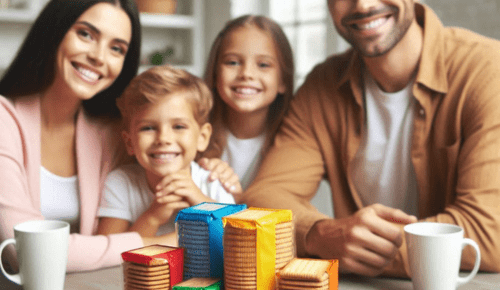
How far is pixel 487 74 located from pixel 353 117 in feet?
1.14

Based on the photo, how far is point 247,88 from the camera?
1.41m

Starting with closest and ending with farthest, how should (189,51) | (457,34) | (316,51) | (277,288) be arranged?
(277,288) → (457,34) → (316,51) → (189,51)

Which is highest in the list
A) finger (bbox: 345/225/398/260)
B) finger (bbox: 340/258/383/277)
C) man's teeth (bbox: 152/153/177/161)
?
man's teeth (bbox: 152/153/177/161)

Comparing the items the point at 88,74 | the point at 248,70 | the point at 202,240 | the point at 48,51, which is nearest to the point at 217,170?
the point at 248,70

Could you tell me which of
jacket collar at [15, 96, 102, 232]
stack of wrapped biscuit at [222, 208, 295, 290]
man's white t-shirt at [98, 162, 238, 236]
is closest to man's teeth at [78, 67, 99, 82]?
jacket collar at [15, 96, 102, 232]

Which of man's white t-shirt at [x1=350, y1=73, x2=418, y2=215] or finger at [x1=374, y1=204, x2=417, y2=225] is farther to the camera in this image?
man's white t-shirt at [x1=350, y1=73, x2=418, y2=215]

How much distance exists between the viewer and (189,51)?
11.3ft

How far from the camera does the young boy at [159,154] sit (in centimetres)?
121

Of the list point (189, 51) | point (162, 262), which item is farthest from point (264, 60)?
point (189, 51)

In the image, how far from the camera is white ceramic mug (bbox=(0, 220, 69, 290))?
2.80 ft

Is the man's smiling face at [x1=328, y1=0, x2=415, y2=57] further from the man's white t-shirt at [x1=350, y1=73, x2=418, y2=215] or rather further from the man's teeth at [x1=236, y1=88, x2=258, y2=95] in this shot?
the man's teeth at [x1=236, y1=88, x2=258, y2=95]

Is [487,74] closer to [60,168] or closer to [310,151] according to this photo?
[310,151]

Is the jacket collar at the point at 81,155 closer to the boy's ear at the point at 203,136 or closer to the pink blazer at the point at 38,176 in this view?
the pink blazer at the point at 38,176

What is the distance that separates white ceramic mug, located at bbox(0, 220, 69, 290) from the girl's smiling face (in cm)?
66
